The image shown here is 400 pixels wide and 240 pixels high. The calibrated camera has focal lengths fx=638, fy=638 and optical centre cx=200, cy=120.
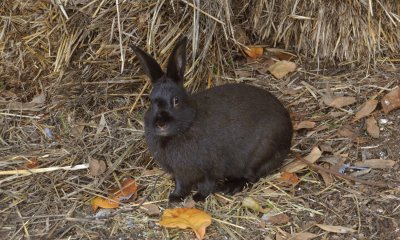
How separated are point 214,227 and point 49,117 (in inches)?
69.1

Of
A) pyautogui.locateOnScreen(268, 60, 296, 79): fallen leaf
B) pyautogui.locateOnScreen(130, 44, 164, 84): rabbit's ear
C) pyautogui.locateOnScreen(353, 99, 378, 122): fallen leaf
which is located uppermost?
pyautogui.locateOnScreen(130, 44, 164, 84): rabbit's ear

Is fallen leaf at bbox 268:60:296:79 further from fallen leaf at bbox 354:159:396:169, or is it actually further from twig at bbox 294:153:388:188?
fallen leaf at bbox 354:159:396:169

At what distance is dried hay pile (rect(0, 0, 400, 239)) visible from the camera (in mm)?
4133

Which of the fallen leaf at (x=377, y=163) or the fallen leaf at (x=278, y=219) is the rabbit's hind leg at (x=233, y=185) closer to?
the fallen leaf at (x=278, y=219)

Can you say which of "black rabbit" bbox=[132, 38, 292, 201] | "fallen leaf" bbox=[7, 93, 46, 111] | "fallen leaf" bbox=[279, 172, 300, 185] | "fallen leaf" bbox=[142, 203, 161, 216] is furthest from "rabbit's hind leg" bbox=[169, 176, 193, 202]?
"fallen leaf" bbox=[7, 93, 46, 111]

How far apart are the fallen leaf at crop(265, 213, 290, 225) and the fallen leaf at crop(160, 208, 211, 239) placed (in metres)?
0.37

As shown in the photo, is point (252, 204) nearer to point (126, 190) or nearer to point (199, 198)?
point (199, 198)

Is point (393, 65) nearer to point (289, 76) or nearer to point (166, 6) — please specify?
point (289, 76)

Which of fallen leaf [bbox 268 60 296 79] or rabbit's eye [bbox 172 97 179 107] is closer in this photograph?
rabbit's eye [bbox 172 97 179 107]

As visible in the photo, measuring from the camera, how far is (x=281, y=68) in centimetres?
527

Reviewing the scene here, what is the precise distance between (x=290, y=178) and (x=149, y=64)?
4.00 ft

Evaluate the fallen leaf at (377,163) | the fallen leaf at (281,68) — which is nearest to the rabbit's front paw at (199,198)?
the fallen leaf at (377,163)

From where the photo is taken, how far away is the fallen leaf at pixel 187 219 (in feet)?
12.5

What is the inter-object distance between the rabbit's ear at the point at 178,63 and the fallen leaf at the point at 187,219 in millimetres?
807
